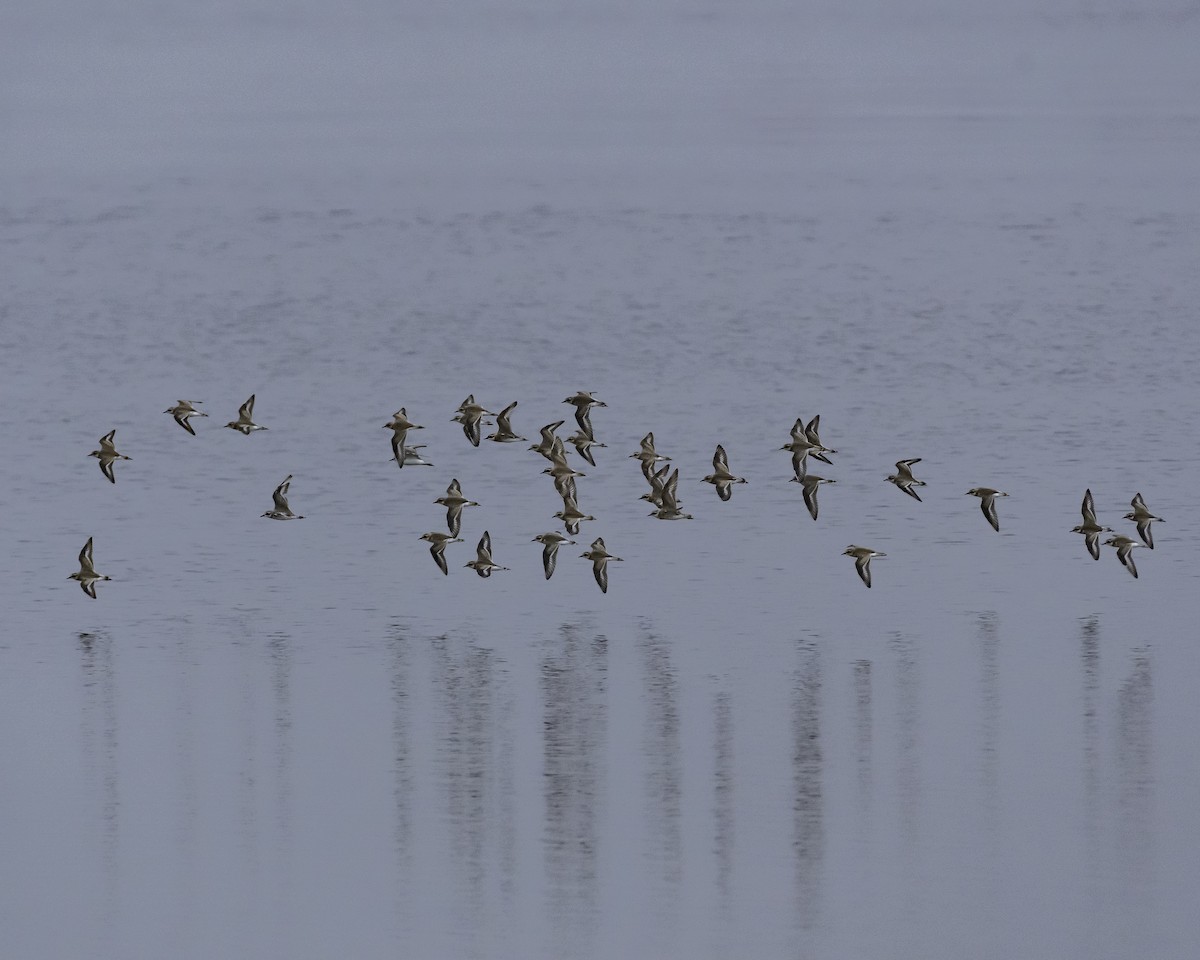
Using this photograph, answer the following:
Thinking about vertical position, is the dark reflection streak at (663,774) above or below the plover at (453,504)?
below

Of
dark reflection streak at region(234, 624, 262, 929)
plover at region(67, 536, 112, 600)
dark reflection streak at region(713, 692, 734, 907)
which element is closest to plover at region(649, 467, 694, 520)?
dark reflection streak at region(713, 692, 734, 907)

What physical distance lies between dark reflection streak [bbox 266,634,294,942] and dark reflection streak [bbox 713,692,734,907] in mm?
3759

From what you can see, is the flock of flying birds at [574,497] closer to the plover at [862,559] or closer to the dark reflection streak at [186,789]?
the plover at [862,559]

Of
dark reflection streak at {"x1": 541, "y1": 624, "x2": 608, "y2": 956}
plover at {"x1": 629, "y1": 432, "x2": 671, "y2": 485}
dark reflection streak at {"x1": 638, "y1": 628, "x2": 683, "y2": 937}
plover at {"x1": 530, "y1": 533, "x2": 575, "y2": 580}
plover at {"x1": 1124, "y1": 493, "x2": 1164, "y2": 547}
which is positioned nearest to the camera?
dark reflection streak at {"x1": 541, "y1": 624, "x2": 608, "y2": 956}

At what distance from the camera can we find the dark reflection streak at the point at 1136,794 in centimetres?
1850

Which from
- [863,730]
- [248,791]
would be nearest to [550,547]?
[863,730]

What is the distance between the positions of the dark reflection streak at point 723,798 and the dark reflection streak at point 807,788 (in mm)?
600

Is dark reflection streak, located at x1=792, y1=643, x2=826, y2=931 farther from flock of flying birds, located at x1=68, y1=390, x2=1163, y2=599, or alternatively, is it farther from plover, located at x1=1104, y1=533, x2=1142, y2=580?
plover, located at x1=1104, y1=533, x2=1142, y2=580

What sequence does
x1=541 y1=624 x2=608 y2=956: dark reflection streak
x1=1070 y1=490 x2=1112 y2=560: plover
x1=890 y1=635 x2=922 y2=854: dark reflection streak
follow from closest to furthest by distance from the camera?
x1=541 y1=624 x2=608 y2=956: dark reflection streak → x1=890 y1=635 x2=922 y2=854: dark reflection streak → x1=1070 y1=490 x2=1112 y2=560: plover

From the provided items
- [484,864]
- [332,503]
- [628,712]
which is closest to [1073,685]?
[628,712]

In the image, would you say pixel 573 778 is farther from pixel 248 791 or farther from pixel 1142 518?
pixel 1142 518

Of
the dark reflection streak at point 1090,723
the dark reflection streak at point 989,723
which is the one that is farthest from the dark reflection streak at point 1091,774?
the dark reflection streak at point 989,723

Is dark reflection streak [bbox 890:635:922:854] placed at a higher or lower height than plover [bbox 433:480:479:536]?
lower

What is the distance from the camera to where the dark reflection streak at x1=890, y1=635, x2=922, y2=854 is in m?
20.7
